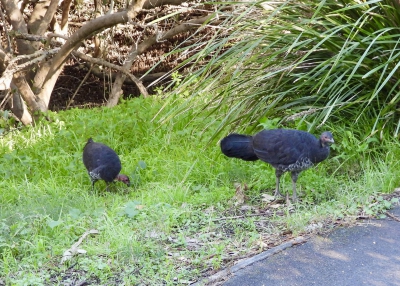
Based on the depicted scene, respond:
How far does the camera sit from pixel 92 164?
648cm

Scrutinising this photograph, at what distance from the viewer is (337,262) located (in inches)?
151

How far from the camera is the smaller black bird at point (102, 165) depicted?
6.36 meters

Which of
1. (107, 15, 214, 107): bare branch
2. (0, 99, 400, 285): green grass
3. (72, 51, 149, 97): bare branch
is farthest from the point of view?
(107, 15, 214, 107): bare branch

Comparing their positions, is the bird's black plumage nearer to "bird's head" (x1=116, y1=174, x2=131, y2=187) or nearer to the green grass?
the green grass

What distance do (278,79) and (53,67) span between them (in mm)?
4478

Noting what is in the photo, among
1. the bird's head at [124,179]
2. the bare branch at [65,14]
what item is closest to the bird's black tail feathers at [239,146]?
the bird's head at [124,179]

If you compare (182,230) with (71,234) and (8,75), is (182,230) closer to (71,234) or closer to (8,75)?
(71,234)

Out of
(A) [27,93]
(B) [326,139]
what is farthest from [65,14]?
(B) [326,139]

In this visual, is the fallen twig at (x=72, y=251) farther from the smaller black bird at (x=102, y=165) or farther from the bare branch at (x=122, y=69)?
the bare branch at (x=122, y=69)

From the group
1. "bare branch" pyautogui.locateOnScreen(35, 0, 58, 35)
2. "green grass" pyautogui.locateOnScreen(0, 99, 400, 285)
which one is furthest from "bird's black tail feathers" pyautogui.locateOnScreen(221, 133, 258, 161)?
"bare branch" pyautogui.locateOnScreen(35, 0, 58, 35)

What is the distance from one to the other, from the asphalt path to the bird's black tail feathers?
1.25 m

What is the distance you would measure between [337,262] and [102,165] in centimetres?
320

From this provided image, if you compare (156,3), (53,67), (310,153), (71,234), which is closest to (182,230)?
(71,234)

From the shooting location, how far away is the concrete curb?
12.1ft
